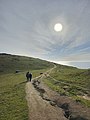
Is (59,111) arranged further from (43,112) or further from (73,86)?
(73,86)

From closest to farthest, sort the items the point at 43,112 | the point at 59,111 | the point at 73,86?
1. the point at 43,112
2. the point at 59,111
3. the point at 73,86

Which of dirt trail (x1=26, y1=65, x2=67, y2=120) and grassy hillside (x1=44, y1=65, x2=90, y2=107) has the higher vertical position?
grassy hillside (x1=44, y1=65, x2=90, y2=107)

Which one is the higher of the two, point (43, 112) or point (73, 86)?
point (73, 86)

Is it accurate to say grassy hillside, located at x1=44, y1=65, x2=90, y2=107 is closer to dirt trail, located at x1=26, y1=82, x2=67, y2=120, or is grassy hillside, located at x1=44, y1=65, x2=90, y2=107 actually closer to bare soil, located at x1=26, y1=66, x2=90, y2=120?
bare soil, located at x1=26, y1=66, x2=90, y2=120

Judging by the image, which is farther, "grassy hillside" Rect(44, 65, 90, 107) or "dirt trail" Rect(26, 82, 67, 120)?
"grassy hillside" Rect(44, 65, 90, 107)

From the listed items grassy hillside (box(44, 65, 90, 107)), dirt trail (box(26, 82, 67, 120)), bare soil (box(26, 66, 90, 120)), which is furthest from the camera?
grassy hillside (box(44, 65, 90, 107))

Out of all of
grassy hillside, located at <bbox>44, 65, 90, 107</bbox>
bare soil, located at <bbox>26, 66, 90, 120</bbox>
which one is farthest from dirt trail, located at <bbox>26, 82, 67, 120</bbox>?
grassy hillside, located at <bbox>44, 65, 90, 107</bbox>

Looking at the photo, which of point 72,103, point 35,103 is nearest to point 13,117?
point 35,103

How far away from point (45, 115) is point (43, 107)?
12.5 ft

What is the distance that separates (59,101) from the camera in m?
30.2

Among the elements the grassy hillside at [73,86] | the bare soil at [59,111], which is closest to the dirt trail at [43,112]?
the bare soil at [59,111]

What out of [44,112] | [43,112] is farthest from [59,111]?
[43,112]

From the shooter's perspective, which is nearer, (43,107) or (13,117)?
(13,117)

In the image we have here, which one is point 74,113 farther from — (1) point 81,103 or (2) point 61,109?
(1) point 81,103
